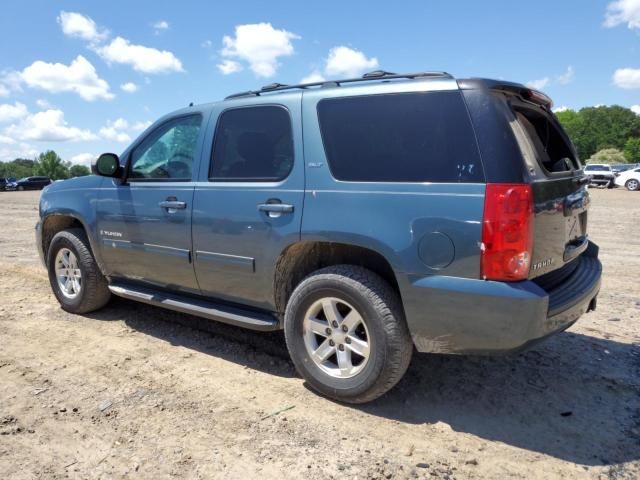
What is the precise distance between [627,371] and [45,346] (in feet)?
15.3

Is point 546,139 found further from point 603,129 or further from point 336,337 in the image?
point 603,129

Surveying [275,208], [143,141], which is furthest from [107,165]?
[275,208]

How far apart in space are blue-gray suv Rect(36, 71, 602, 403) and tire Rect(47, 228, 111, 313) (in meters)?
0.69

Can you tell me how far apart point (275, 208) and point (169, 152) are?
4.82 feet

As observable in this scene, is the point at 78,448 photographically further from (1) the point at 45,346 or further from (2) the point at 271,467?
(1) the point at 45,346

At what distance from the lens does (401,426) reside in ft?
10.2

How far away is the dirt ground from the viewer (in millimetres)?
2721

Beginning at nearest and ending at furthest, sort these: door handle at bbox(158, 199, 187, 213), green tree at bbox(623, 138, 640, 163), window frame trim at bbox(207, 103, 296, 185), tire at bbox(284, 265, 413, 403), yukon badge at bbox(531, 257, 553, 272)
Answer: yukon badge at bbox(531, 257, 553, 272)
tire at bbox(284, 265, 413, 403)
window frame trim at bbox(207, 103, 296, 185)
door handle at bbox(158, 199, 187, 213)
green tree at bbox(623, 138, 640, 163)

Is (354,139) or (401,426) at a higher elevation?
A: (354,139)

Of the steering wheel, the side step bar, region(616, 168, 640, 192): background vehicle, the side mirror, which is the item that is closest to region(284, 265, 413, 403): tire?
the side step bar

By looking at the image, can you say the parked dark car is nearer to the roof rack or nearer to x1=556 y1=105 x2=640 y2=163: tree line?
the roof rack

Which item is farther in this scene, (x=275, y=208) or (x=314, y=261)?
(x=314, y=261)

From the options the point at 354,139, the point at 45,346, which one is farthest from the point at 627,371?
the point at 45,346

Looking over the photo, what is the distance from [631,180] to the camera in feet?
102
